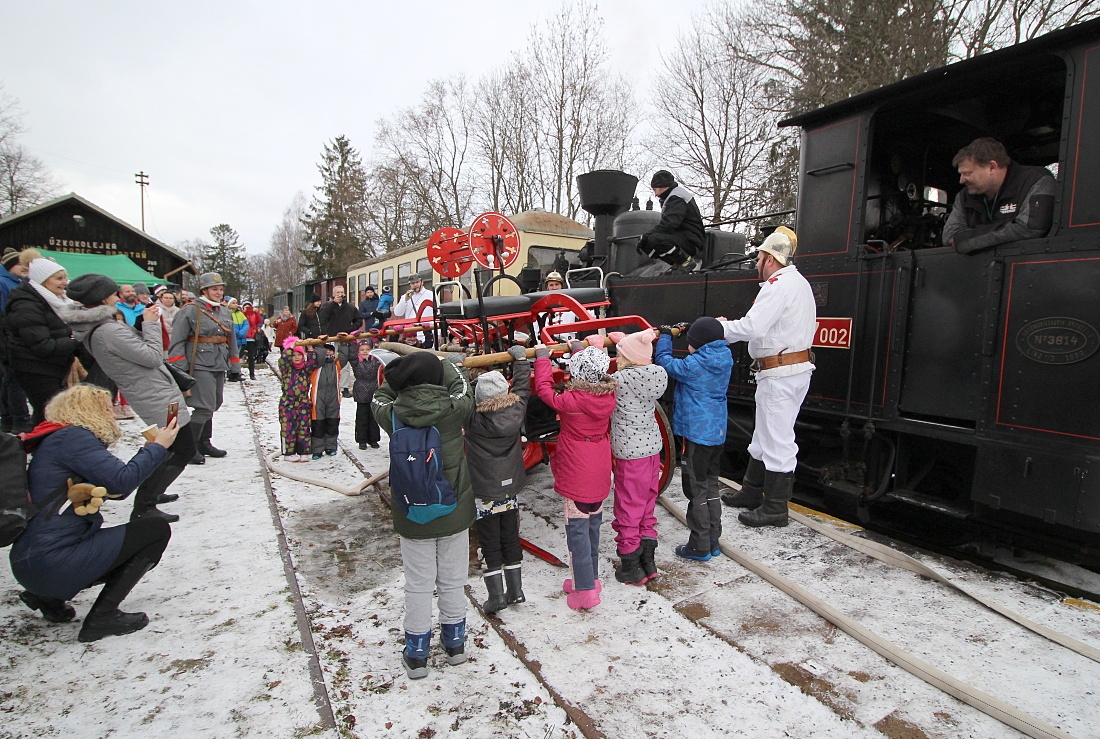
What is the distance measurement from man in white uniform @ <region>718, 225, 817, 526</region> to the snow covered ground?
1.54ft

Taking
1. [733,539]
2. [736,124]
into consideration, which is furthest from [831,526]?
[736,124]

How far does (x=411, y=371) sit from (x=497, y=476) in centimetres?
76

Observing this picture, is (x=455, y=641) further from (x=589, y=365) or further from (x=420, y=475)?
(x=589, y=365)

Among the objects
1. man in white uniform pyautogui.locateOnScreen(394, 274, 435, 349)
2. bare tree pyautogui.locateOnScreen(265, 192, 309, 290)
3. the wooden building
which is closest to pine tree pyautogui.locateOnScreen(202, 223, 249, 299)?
bare tree pyautogui.locateOnScreen(265, 192, 309, 290)

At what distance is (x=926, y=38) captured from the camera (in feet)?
45.3

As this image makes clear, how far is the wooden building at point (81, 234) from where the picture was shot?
2023cm

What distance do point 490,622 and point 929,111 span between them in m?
4.62

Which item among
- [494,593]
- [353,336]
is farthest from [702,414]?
[353,336]

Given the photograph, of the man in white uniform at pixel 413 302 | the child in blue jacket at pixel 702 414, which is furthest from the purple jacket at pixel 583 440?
the man in white uniform at pixel 413 302

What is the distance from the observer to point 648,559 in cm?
330

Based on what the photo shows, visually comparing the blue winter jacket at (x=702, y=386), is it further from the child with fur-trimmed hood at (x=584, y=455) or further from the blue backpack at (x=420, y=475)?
the blue backpack at (x=420, y=475)

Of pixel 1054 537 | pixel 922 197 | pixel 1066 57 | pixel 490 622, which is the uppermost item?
pixel 1066 57

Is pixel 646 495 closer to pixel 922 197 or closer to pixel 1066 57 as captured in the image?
pixel 1066 57

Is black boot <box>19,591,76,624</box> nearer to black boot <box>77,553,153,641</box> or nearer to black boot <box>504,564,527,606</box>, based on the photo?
black boot <box>77,553,153,641</box>
